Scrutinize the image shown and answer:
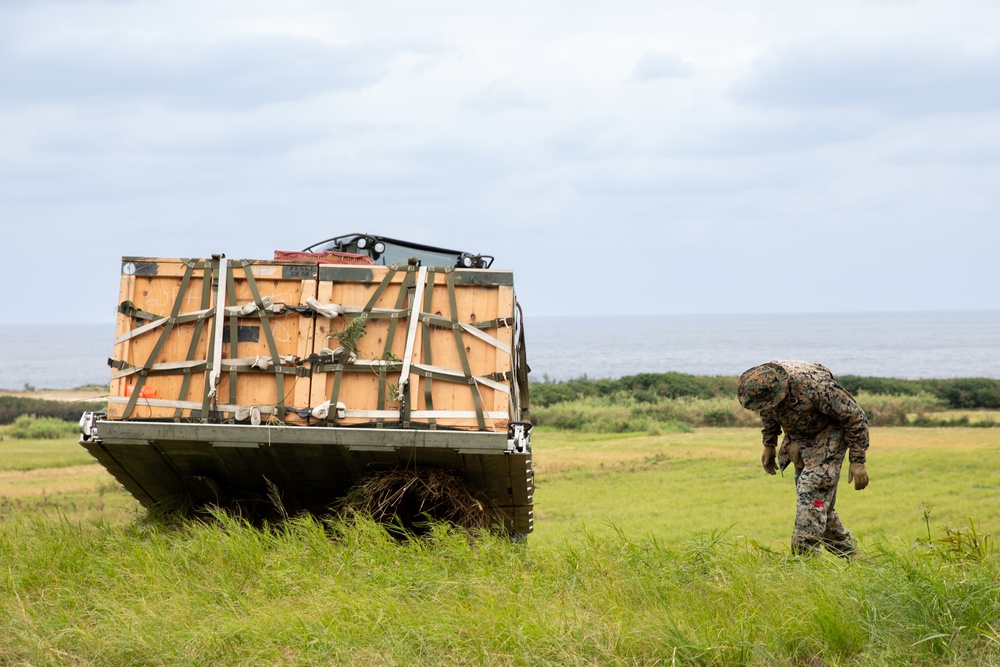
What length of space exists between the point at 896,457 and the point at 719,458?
11.6ft

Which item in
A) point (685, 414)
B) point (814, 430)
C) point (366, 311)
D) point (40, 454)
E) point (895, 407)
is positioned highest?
point (366, 311)

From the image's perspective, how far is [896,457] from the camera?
2048 cm

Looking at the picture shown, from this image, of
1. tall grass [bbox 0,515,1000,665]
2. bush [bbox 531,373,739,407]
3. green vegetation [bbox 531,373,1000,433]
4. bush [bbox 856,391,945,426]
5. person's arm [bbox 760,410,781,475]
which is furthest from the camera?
bush [bbox 531,373,739,407]

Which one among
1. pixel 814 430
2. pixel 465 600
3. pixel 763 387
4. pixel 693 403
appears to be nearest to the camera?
pixel 465 600

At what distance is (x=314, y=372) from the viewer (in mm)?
8195

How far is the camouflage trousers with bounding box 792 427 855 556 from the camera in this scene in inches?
303

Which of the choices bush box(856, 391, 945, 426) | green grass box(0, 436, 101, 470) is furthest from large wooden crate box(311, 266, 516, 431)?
bush box(856, 391, 945, 426)

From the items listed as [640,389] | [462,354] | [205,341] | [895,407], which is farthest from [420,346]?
[640,389]

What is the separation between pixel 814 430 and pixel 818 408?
11.5 inches

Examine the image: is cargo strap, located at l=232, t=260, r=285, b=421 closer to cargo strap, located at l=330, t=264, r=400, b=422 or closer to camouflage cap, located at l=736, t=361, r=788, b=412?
cargo strap, located at l=330, t=264, r=400, b=422

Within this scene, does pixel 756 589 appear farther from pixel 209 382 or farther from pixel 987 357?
pixel 987 357

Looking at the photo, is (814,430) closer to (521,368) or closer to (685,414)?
(521,368)

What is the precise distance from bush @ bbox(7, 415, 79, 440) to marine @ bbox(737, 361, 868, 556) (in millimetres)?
27512

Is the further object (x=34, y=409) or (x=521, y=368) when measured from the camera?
(x=34, y=409)
